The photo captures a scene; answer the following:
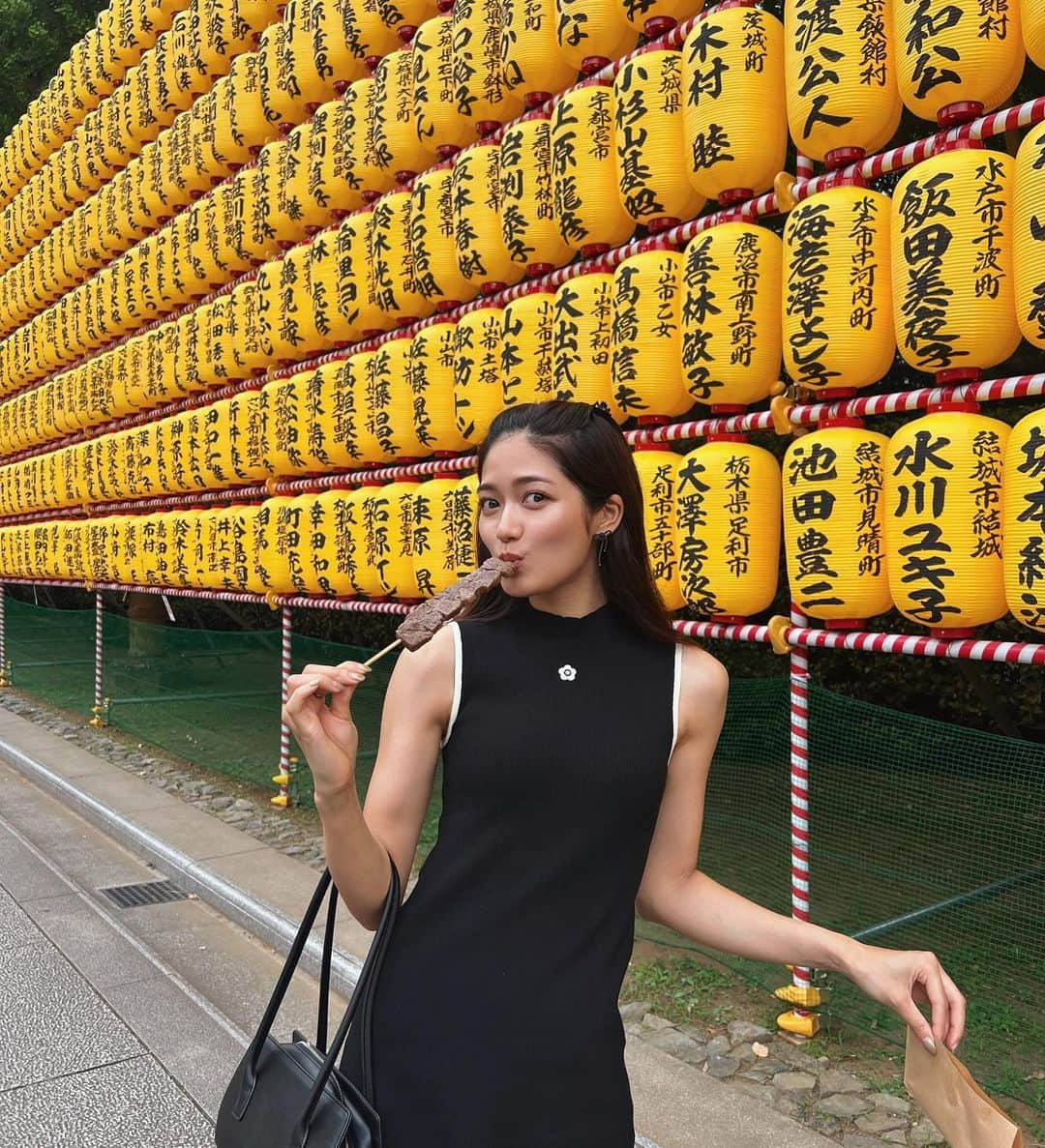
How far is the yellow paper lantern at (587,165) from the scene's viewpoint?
4.95m

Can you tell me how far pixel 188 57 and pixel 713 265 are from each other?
723 cm

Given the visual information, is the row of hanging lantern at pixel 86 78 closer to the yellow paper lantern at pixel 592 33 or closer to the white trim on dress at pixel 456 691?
the yellow paper lantern at pixel 592 33

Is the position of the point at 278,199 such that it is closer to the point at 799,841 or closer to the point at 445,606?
the point at 799,841

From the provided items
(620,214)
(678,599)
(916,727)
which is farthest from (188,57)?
(916,727)

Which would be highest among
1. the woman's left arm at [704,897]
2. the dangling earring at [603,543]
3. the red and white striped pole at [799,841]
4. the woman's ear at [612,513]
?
the woman's ear at [612,513]

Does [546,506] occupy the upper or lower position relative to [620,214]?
lower

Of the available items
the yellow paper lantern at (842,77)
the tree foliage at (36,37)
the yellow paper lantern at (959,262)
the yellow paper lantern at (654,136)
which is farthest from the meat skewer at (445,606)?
the tree foliage at (36,37)

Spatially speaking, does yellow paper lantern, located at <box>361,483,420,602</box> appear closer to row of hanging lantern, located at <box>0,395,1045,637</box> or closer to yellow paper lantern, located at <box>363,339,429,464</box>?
row of hanging lantern, located at <box>0,395,1045,637</box>

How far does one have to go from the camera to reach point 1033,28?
325cm

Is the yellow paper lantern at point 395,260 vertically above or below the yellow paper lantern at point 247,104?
below

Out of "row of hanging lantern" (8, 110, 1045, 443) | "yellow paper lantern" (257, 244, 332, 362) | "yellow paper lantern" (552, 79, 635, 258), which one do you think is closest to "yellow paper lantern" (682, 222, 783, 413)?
"row of hanging lantern" (8, 110, 1045, 443)

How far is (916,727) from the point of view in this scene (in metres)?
4.31

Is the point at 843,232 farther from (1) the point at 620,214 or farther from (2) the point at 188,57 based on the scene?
(2) the point at 188,57

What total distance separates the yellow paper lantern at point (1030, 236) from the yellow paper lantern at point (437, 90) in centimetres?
352
